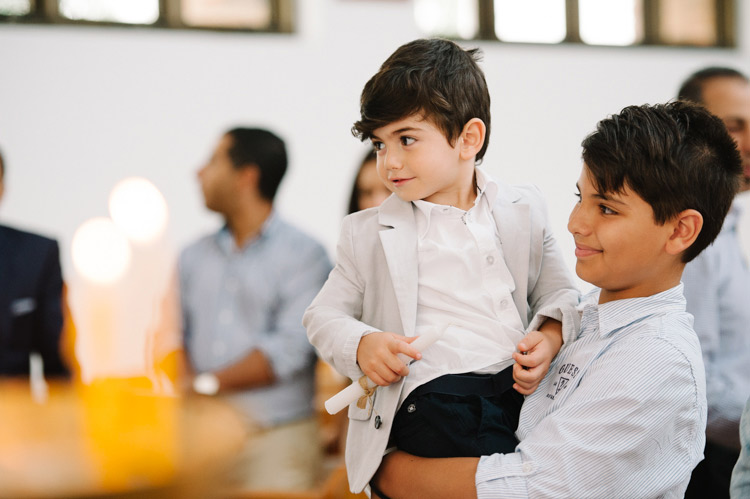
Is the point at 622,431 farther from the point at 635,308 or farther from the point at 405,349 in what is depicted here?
the point at 405,349

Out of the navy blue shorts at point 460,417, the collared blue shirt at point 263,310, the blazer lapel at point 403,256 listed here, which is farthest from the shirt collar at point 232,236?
the navy blue shorts at point 460,417

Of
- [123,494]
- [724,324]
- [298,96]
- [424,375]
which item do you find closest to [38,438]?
[123,494]

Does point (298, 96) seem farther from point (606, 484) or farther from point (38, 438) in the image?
point (606, 484)

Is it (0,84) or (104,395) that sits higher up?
(0,84)

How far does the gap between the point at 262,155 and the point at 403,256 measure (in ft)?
7.28

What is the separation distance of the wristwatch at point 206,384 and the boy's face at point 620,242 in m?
2.25

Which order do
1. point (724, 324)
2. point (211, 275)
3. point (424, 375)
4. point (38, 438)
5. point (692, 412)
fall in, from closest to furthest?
point (692, 412), point (424, 375), point (38, 438), point (724, 324), point (211, 275)

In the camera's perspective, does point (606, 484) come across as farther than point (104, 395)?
No

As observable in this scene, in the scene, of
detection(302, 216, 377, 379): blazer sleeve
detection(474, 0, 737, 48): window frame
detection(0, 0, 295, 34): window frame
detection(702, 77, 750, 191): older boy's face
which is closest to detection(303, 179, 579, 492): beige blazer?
detection(302, 216, 377, 379): blazer sleeve

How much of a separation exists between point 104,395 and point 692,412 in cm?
94

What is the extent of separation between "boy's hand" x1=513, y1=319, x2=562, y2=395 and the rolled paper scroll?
0.40ft

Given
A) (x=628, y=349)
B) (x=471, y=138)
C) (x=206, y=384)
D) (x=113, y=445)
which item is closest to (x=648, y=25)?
(x=206, y=384)

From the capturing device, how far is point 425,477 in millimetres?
1008

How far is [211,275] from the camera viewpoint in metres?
3.09
